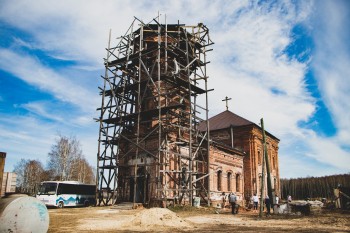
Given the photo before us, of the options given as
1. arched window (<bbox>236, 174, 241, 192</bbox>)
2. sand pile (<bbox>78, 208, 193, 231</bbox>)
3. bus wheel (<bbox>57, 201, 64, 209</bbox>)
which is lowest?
bus wheel (<bbox>57, 201, 64, 209</bbox>)

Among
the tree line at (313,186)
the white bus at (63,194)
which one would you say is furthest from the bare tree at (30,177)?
the tree line at (313,186)

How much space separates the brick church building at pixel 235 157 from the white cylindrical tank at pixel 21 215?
58.1 ft

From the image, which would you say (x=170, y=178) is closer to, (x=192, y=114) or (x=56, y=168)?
(x=192, y=114)

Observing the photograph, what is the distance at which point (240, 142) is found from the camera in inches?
1207

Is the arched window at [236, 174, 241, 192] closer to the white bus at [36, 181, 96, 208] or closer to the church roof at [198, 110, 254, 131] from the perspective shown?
the church roof at [198, 110, 254, 131]

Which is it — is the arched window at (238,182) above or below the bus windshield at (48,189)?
above

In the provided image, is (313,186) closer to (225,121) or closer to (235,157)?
(225,121)

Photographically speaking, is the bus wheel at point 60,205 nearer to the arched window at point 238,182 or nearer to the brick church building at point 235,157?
the brick church building at point 235,157

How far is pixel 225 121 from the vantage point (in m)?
32.9

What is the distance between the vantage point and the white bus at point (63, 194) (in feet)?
72.9

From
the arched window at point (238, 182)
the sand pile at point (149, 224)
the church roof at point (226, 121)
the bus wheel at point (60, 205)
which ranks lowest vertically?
the bus wheel at point (60, 205)

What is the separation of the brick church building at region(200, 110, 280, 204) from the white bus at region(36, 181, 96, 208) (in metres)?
11.0

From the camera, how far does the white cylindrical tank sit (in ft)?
23.0

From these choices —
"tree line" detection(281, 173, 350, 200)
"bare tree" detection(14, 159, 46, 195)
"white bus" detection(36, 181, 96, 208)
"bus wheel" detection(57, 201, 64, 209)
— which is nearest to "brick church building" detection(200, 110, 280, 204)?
"white bus" detection(36, 181, 96, 208)
